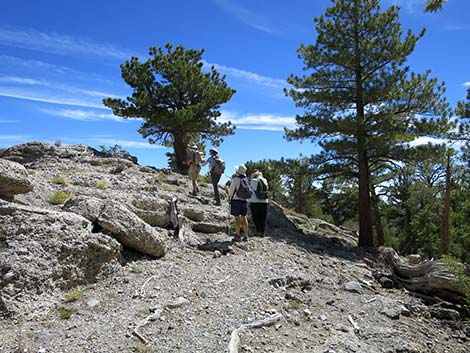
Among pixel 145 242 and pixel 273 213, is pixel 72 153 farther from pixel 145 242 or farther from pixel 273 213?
pixel 145 242

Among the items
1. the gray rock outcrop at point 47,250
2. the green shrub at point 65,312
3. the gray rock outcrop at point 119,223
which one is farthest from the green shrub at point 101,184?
the green shrub at point 65,312

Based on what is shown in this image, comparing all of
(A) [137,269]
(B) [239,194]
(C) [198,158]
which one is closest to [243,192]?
(B) [239,194]

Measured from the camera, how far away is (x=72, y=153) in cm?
1805

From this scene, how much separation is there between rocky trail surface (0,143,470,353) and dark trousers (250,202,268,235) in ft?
5.88

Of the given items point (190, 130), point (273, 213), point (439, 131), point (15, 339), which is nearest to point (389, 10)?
point (439, 131)

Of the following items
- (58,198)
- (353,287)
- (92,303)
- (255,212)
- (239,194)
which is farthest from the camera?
(255,212)

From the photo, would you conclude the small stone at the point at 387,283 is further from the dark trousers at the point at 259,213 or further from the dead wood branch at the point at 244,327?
the dead wood branch at the point at 244,327

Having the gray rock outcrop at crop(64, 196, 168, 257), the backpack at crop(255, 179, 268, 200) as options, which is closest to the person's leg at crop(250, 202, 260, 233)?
the backpack at crop(255, 179, 268, 200)

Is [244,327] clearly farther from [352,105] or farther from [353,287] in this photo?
[352,105]

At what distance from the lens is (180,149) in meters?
23.6

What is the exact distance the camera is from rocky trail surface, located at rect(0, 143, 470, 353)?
4961mm

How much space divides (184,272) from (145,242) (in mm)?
1069

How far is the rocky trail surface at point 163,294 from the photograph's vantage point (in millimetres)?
4961

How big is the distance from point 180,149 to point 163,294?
17.8 metres
